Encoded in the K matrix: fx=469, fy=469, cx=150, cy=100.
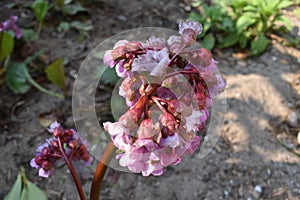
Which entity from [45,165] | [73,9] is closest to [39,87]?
[73,9]

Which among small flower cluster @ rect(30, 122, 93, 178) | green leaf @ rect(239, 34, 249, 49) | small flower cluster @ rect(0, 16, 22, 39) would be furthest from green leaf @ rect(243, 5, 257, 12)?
small flower cluster @ rect(30, 122, 93, 178)

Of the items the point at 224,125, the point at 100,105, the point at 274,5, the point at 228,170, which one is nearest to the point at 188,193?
the point at 228,170

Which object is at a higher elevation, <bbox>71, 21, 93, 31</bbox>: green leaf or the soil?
<bbox>71, 21, 93, 31</bbox>: green leaf

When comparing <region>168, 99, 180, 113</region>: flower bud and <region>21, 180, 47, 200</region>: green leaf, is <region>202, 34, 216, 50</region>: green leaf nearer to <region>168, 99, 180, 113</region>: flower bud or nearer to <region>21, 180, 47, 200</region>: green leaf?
<region>21, 180, 47, 200</region>: green leaf

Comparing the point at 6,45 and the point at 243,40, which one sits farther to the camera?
the point at 243,40

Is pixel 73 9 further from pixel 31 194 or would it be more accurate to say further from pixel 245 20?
pixel 31 194

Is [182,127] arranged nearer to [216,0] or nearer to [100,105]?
[100,105]
